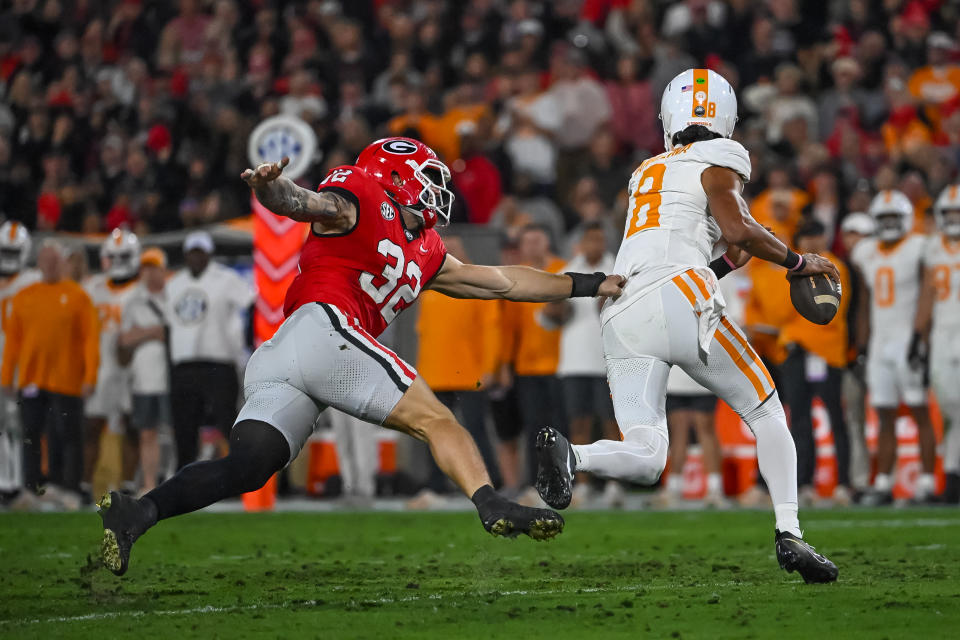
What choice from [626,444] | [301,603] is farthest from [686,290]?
[301,603]

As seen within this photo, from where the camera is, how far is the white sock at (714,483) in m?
11.6

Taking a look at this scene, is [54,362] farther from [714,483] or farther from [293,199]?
[293,199]

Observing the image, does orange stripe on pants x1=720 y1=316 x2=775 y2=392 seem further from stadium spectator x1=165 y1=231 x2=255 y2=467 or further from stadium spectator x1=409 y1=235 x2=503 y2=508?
stadium spectator x1=165 y1=231 x2=255 y2=467

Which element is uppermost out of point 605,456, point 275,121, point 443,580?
point 275,121

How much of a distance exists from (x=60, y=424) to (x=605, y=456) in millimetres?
7995

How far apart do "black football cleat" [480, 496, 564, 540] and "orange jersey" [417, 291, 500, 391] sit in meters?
6.77

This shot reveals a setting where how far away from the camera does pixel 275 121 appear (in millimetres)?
11969

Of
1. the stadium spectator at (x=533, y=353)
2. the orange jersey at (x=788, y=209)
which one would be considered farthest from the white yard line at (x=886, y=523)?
the orange jersey at (x=788, y=209)

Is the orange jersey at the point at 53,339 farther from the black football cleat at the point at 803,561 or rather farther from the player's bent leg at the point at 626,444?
the black football cleat at the point at 803,561

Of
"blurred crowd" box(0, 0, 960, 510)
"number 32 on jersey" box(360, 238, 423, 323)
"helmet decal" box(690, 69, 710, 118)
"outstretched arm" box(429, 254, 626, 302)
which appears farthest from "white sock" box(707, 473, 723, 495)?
"number 32 on jersey" box(360, 238, 423, 323)

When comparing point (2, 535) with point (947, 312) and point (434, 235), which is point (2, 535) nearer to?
point (434, 235)

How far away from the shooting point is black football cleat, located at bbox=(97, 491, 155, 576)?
5.29 metres

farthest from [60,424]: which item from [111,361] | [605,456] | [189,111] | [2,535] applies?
[605,456]

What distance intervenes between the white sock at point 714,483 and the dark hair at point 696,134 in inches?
225
